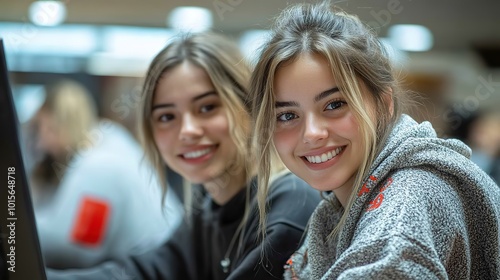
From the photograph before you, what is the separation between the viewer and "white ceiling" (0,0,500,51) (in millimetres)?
1078

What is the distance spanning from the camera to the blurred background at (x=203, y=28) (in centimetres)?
125

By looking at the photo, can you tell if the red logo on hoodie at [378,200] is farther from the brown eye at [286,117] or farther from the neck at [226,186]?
the neck at [226,186]

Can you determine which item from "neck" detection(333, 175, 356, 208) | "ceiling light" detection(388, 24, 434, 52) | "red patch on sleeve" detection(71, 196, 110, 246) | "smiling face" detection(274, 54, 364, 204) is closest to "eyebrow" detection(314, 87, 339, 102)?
"smiling face" detection(274, 54, 364, 204)

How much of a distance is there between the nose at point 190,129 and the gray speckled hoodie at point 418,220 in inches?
13.8

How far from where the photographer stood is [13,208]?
85 centimetres

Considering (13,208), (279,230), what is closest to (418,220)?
(279,230)

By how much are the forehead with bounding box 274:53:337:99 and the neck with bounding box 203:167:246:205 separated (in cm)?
39

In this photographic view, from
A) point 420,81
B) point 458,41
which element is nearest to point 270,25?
point 420,81

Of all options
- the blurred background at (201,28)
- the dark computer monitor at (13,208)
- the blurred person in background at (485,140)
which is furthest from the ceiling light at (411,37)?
the dark computer monitor at (13,208)

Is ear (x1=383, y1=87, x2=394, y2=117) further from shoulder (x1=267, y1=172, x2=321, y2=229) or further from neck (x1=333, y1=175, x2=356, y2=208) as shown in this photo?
shoulder (x1=267, y1=172, x2=321, y2=229)

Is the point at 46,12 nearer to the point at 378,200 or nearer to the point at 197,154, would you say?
the point at 197,154

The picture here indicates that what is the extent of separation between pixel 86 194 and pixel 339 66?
4.58ft

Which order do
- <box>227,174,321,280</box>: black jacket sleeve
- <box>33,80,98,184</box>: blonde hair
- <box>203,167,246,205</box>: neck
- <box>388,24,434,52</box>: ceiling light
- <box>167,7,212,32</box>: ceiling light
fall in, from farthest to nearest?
<box>33,80,98,184</box>: blonde hair
<box>167,7,212,32</box>: ceiling light
<box>388,24,434,52</box>: ceiling light
<box>203,167,246,205</box>: neck
<box>227,174,321,280</box>: black jacket sleeve

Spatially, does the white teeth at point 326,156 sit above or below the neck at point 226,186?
below
